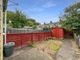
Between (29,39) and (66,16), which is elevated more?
(66,16)

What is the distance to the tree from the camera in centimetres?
3325

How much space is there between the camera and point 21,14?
5028cm

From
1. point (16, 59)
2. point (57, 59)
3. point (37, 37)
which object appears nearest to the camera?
point (16, 59)

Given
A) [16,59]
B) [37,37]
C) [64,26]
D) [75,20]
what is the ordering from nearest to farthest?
[16,59]
[37,37]
[75,20]
[64,26]

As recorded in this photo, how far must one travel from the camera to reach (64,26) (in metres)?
35.3

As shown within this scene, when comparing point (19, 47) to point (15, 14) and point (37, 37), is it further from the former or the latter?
point (15, 14)

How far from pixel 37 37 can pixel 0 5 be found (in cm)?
1891

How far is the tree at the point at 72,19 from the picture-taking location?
33250mm

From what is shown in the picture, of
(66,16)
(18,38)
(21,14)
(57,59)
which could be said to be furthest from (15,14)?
(57,59)

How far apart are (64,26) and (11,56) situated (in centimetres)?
2476

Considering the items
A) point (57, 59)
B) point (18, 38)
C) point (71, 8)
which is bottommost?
point (57, 59)

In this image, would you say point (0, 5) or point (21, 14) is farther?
point (21, 14)

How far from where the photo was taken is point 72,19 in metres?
34.0

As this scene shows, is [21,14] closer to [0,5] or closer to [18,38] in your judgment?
[18,38]
